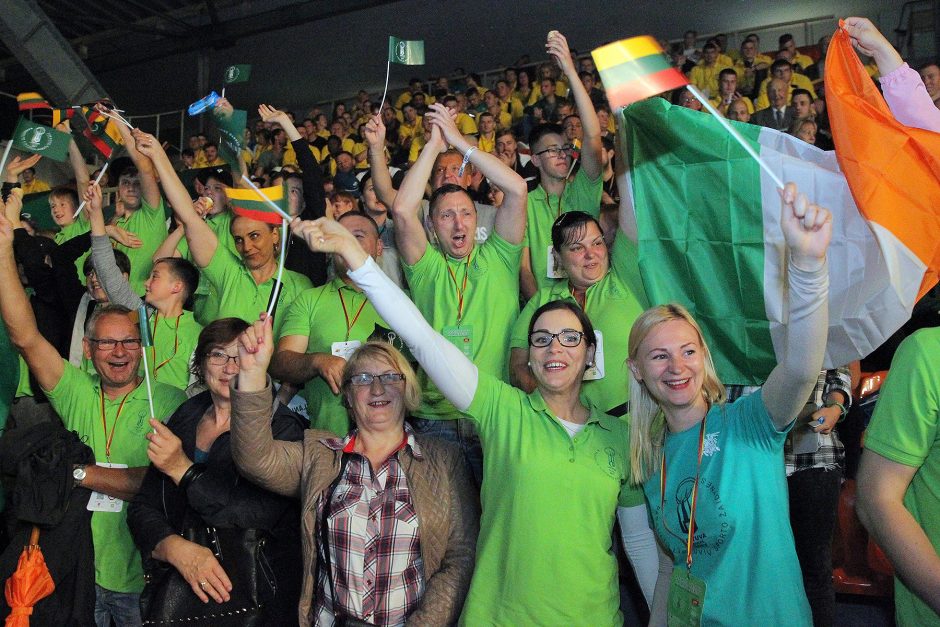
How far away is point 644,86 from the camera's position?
218cm

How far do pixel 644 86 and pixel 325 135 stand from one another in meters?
9.52

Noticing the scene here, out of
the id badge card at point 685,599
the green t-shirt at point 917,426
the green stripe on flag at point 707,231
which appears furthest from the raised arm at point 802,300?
the green stripe on flag at point 707,231

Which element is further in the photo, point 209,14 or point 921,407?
point 209,14

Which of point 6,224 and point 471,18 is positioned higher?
point 471,18

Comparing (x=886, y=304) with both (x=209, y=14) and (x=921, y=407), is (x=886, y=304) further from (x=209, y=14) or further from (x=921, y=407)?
(x=209, y=14)

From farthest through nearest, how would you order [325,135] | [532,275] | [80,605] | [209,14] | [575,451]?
[209,14]
[325,135]
[532,275]
[80,605]
[575,451]

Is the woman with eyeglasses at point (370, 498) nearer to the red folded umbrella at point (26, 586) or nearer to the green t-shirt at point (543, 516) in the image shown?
the green t-shirt at point (543, 516)

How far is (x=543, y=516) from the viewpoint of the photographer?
230cm

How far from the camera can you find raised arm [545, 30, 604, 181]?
3.40 metres

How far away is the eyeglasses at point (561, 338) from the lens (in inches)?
98.7

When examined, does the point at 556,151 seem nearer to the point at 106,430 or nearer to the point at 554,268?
the point at 554,268

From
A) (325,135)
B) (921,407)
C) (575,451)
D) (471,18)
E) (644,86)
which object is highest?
(471,18)

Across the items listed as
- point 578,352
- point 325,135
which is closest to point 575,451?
point 578,352

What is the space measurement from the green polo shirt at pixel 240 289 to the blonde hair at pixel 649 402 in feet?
6.43
